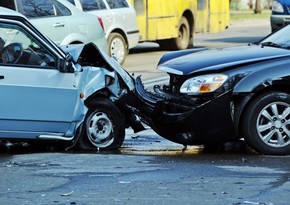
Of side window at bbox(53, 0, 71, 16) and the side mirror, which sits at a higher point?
side window at bbox(53, 0, 71, 16)

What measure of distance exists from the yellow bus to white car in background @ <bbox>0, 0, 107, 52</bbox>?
222 inches

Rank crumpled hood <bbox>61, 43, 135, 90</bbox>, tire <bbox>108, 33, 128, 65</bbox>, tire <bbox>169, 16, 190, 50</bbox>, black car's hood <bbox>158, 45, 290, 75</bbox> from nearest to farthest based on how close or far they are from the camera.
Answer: black car's hood <bbox>158, 45, 290, 75</bbox> < crumpled hood <bbox>61, 43, 135, 90</bbox> < tire <bbox>108, 33, 128, 65</bbox> < tire <bbox>169, 16, 190, 50</bbox>

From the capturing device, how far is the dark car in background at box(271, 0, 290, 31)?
77.4 ft

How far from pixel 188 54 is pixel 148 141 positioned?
1177mm

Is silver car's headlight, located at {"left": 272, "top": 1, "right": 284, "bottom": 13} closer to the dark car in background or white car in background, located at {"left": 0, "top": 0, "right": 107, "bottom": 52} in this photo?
the dark car in background

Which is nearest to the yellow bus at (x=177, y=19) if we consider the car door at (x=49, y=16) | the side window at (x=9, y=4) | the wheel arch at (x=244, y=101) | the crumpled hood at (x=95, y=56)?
the car door at (x=49, y=16)

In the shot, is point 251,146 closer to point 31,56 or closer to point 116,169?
point 116,169

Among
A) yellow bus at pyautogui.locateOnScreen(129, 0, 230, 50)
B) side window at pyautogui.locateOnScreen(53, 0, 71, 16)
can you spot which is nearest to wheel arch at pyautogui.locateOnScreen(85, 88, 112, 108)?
side window at pyautogui.locateOnScreen(53, 0, 71, 16)

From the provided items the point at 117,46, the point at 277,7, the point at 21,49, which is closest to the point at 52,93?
the point at 21,49

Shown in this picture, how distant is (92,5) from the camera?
1967 cm

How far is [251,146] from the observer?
30.7ft

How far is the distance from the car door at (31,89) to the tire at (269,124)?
5.74 feet

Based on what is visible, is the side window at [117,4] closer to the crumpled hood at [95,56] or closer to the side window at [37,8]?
the side window at [37,8]

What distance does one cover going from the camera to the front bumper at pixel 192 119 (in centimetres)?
912
